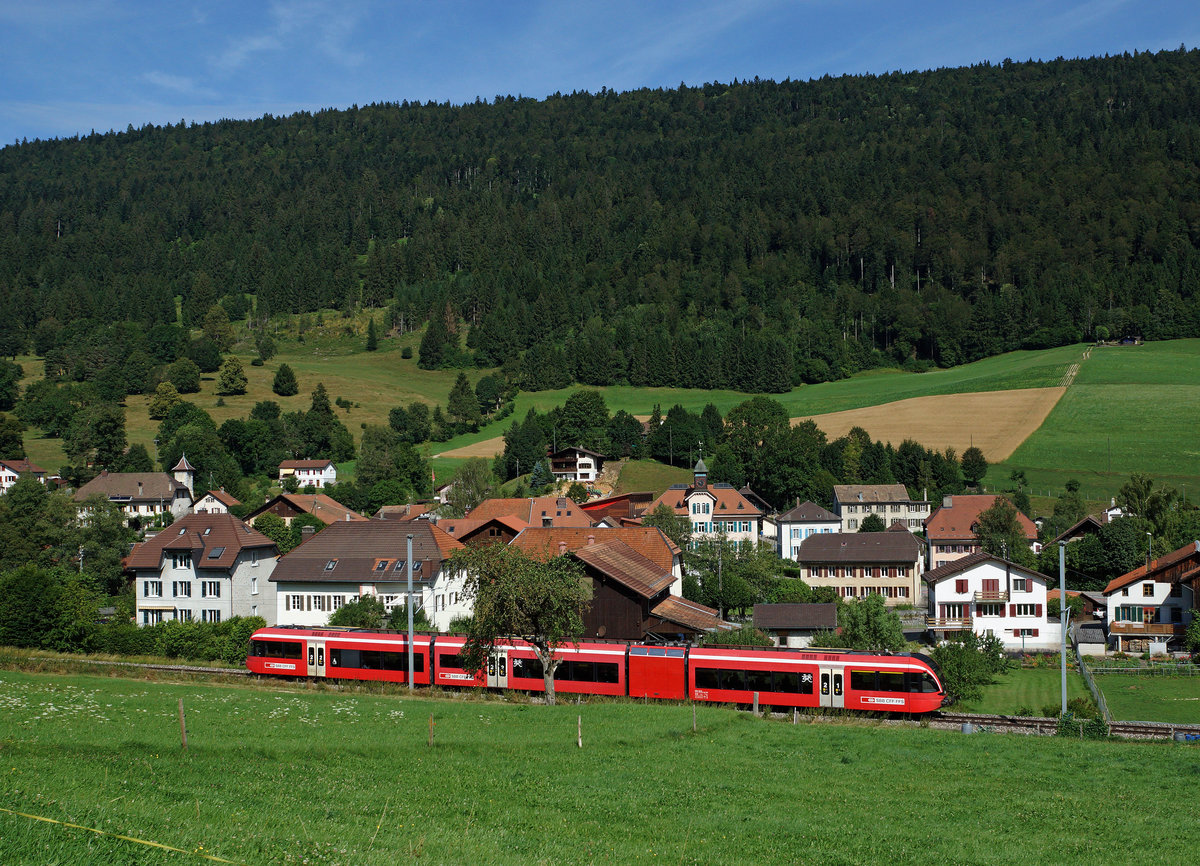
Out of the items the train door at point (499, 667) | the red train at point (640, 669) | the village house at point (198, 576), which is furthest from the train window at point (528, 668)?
the village house at point (198, 576)

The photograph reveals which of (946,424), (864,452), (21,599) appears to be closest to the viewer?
(21,599)

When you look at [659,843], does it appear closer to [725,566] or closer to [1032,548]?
[725,566]

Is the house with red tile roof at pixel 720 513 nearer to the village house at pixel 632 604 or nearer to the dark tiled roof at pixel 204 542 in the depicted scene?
the village house at pixel 632 604

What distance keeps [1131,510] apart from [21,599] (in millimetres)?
88866

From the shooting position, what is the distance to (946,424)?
132m

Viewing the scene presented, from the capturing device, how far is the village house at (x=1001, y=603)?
61438 millimetres

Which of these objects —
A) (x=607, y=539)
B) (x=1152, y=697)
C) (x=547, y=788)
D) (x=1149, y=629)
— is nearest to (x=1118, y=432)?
(x=1149, y=629)

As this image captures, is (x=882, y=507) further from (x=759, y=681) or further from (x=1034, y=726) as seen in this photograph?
(x=759, y=681)

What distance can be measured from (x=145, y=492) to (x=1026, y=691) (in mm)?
99474

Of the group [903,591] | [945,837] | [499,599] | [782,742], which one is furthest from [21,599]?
[903,591]

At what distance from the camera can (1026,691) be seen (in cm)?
4391

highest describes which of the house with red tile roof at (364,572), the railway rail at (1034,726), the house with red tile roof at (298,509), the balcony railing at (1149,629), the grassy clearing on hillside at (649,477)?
the grassy clearing on hillside at (649,477)

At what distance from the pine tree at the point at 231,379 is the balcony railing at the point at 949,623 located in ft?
444

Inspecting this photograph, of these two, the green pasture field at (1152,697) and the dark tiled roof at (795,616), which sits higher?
the dark tiled roof at (795,616)
